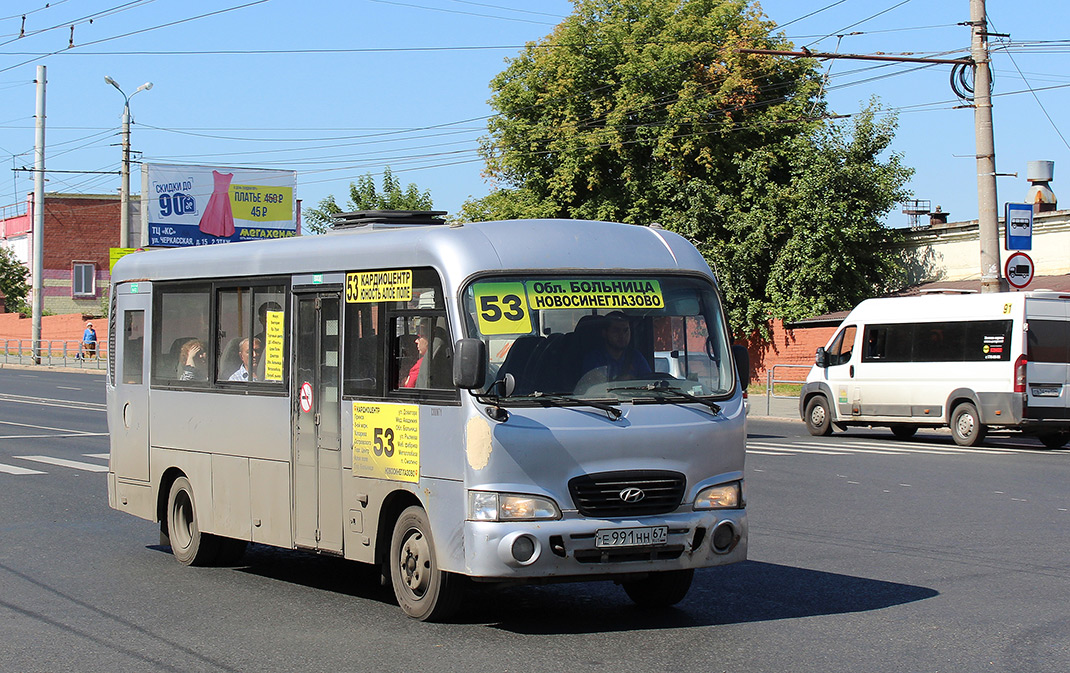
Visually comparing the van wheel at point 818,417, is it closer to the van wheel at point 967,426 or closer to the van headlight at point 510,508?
the van wheel at point 967,426

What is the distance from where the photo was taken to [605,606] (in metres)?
8.62

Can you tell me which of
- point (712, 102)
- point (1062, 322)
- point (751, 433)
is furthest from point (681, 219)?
point (1062, 322)

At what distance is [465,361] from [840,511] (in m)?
7.19

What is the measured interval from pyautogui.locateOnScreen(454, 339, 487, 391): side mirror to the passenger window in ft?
11.5

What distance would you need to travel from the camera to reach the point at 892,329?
2467 centimetres

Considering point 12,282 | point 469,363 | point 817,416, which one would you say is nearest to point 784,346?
point 817,416

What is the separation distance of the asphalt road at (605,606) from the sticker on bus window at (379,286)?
1.91 m

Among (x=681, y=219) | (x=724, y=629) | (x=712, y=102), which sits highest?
(x=712, y=102)

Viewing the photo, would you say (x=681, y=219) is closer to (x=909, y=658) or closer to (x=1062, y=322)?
(x=1062, y=322)

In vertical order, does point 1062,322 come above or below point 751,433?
above

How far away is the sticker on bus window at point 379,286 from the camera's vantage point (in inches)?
328

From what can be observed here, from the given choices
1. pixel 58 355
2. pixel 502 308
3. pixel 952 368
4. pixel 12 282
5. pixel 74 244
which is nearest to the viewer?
pixel 502 308

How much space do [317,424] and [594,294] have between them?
2138mm

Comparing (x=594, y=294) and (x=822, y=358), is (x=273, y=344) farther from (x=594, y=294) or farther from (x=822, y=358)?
(x=822, y=358)
